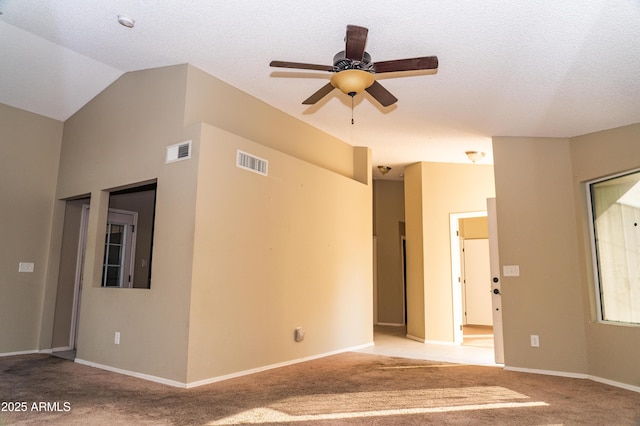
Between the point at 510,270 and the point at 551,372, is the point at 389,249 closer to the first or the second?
the point at 510,270

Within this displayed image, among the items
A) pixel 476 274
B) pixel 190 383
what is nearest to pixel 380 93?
pixel 190 383

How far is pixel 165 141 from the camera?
4.36 m

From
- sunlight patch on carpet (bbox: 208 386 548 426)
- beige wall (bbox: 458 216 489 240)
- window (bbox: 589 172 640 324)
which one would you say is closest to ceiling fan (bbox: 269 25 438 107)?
sunlight patch on carpet (bbox: 208 386 548 426)

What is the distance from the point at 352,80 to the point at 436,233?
4415 millimetres

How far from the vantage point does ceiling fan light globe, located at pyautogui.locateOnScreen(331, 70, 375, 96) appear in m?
3.09

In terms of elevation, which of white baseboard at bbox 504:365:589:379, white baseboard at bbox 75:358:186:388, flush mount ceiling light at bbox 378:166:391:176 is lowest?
white baseboard at bbox 504:365:589:379

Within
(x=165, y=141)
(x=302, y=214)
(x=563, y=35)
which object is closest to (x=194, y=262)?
(x=165, y=141)

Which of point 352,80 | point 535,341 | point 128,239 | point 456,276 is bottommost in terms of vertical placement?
point 535,341

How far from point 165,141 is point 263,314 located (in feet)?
6.78

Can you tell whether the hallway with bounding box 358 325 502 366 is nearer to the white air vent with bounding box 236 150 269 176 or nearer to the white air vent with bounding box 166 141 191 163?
the white air vent with bounding box 236 150 269 176

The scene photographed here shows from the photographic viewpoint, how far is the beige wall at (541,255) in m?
4.80

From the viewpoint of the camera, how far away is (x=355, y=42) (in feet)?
9.46

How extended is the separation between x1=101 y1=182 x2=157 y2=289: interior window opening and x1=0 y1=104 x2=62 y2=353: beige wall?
40.5 inches

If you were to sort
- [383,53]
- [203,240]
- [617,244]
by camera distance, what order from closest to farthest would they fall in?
[383,53] → [203,240] → [617,244]
